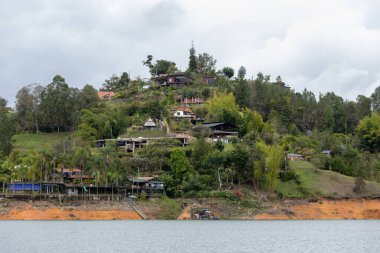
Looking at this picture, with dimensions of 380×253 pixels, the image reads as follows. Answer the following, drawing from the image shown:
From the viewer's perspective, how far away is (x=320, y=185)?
104 meters

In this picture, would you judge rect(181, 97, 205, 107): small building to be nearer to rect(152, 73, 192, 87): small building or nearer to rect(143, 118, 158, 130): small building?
rect(152, 73, 192, 87): small building

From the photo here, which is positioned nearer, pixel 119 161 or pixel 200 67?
pixel 119 161

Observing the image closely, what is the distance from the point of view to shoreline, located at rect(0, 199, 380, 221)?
8875 cm

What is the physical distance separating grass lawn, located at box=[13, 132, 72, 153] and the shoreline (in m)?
27.9

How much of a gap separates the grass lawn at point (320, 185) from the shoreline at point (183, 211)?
167 centimetres

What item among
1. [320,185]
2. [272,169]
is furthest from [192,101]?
[320,185]

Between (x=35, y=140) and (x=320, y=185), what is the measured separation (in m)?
56.0

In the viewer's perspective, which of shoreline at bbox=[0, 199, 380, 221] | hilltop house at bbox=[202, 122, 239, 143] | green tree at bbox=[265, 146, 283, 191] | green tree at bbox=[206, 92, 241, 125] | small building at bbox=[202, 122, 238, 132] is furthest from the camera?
green tree at bbox=[206, 92, 241, 125]

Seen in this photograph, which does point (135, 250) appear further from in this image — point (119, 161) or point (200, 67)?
point (200, 67)

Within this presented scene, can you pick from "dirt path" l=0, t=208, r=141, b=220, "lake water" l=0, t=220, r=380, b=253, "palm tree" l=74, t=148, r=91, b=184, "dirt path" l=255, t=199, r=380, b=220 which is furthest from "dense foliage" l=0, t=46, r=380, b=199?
"lake water" l=0, t=220, r=380, b=253

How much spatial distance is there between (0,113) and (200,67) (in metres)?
62.5

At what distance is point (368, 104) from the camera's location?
151125 mm

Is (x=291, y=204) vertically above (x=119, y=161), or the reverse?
(x=119, y=161)

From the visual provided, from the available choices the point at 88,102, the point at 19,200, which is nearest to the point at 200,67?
the point at 88,102
